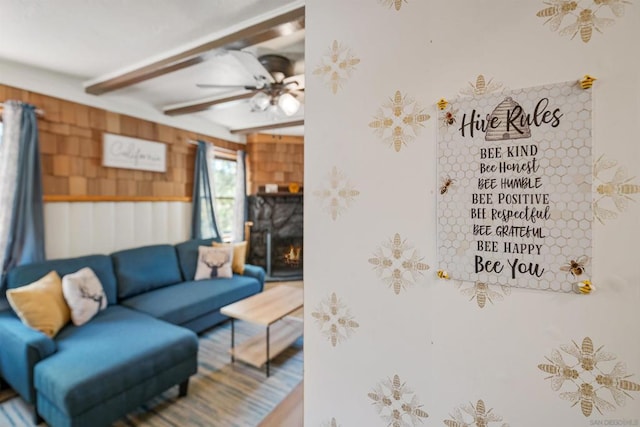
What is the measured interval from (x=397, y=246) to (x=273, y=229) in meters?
4.35

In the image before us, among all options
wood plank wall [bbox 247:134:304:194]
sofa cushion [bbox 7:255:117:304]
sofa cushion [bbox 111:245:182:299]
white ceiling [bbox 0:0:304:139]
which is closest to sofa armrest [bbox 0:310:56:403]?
sofa cushion [bbox 7:255:117:304]

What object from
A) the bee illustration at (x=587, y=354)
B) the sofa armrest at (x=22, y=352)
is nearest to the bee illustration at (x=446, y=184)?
the bee illustration at (x=587, y=354)

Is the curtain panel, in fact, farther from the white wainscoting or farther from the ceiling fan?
the ceiling fan

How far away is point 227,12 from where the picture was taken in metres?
1.55

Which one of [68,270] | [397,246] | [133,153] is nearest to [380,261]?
[397,246]

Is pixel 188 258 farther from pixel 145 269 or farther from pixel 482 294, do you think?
pixel 482 294

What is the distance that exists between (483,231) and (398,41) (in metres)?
0.42

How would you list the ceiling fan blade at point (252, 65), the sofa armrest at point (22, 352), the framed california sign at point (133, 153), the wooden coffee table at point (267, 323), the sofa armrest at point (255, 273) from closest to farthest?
the sofa armrest at point (22, 352) → the ceiling fan blade at point (252, 65) → the wooden coffee table at point (267, 323) → the framed california sign at point (133, 153) → the sofa armrest at point (255, 273)

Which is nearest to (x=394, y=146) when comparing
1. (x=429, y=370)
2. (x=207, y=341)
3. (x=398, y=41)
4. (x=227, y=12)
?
(x=398, y=41)

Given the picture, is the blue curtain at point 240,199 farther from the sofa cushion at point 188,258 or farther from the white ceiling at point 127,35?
the white ceiling at point 127,35

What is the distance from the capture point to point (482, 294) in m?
0.52

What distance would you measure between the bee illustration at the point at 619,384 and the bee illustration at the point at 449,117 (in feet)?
1.55

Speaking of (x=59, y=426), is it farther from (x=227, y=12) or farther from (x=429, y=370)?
(x=227, y=12)

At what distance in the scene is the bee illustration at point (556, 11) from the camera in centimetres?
45
